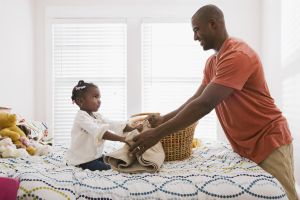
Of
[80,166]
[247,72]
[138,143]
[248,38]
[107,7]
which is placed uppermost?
[107,7]

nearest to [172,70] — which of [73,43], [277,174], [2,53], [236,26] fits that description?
[236,26]

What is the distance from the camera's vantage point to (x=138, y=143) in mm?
1733

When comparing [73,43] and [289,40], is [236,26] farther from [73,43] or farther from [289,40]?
[73,43]

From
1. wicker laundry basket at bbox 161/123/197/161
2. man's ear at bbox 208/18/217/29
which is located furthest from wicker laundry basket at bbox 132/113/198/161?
man's ear at bbox 208/18/217/29

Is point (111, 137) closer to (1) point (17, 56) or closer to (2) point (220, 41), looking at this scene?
(2) point (220, 41)

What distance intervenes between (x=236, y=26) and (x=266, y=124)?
2.77 metres

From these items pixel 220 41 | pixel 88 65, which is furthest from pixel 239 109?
pixel 88 65

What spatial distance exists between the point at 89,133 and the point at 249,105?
0.99 meters

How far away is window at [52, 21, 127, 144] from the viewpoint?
14.6 ft

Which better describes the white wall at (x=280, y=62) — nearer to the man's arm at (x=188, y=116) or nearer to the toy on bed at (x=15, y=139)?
the man's arm at (x=188, y=116)

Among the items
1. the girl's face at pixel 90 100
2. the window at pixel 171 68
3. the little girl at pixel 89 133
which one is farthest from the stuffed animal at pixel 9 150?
the window at pixel 171 68

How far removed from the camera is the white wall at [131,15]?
4363mm

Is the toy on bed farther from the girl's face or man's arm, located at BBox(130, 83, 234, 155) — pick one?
man's arm, located at BBox(130, 83, 234, 155)

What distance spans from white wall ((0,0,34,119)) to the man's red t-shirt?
2.41 metres
